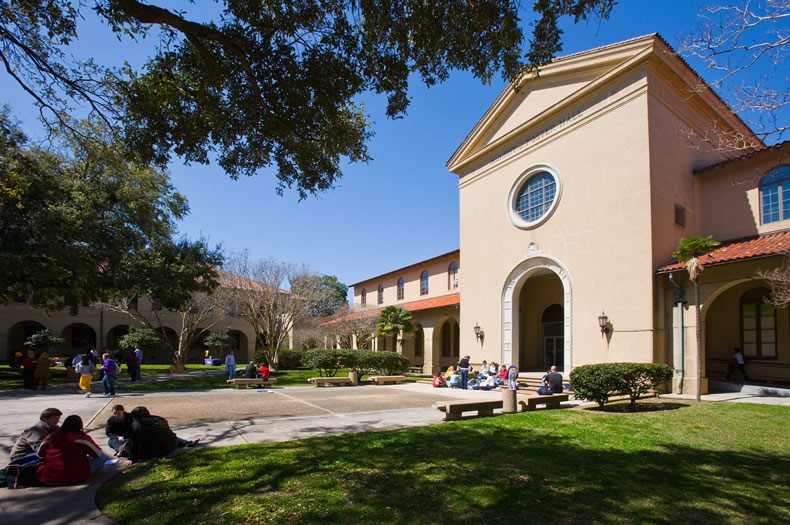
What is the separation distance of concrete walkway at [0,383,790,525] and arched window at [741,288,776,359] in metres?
3.12

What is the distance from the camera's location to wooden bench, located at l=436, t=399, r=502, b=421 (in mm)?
10141

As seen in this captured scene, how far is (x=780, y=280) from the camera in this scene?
11.8 meters

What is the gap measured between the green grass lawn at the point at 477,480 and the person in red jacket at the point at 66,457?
40 cm

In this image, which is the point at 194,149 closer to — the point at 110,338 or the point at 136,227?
the point at 136,227

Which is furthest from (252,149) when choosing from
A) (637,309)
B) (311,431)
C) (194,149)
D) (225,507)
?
(637,309)

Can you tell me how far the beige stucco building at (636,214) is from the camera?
1480cm

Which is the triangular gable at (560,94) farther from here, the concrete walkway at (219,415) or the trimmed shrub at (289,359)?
the trimmed shrub at (289,359)

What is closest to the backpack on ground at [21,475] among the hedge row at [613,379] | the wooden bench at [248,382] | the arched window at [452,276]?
the hedge row at [613,379]

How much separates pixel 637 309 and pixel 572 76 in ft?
31.6

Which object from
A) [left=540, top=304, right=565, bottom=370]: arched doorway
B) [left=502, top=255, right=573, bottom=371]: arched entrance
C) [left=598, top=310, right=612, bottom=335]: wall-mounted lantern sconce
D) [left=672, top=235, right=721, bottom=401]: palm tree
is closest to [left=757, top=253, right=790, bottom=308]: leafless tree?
[left=672, top=235, right=721, bottom=401]: palm tree

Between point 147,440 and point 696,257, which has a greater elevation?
point 696,257

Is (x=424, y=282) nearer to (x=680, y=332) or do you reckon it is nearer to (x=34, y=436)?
(x=680, y=332)

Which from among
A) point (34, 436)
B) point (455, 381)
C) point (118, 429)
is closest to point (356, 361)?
point (455, 381)

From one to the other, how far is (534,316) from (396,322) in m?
8.68
